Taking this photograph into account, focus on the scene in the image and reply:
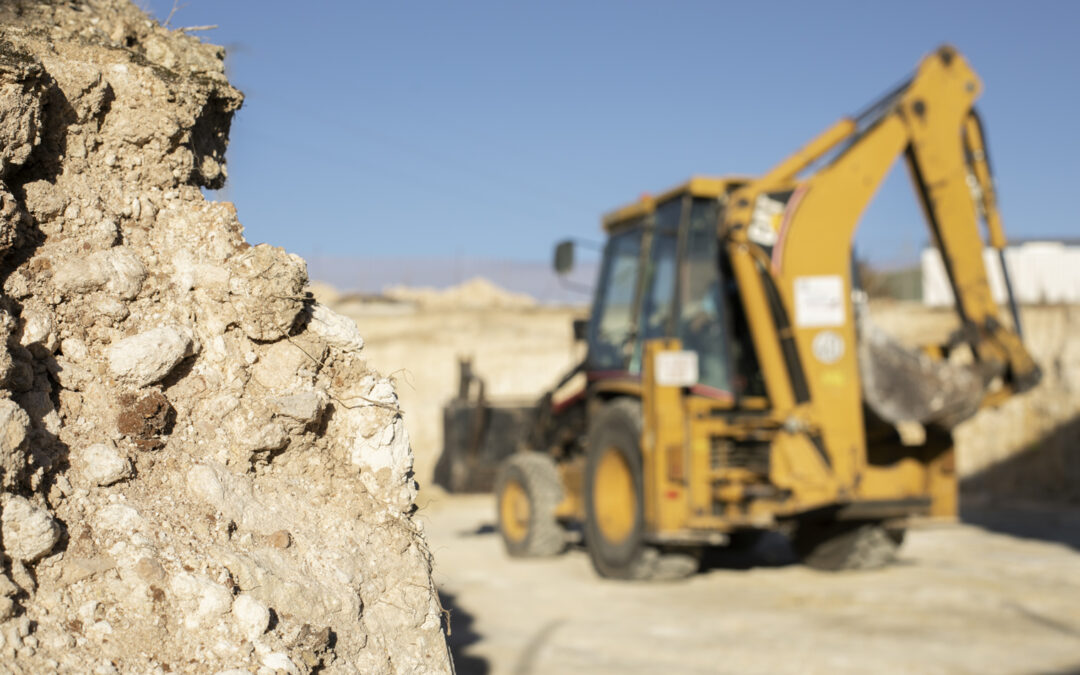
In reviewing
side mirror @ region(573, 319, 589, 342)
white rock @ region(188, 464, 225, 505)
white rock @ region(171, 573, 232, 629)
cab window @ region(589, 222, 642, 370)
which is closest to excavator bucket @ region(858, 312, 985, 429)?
cab window @ region(589, 222, 642, 370)

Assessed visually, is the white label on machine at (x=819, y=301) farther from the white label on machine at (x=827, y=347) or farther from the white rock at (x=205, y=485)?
the white rock at (x=205, y=485)

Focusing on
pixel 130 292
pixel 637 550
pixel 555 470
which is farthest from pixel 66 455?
pixel 555 470

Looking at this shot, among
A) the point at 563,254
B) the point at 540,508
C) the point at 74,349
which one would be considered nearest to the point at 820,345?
the point at 563,254

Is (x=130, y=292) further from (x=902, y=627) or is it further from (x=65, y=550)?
(x=902, y=627)

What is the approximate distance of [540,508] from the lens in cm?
927

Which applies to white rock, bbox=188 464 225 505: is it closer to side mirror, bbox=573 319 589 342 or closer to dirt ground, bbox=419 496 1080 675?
dirt ground, bbox=419 496 1080 675

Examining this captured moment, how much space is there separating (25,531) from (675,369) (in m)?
5.67

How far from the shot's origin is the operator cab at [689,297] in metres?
7.86

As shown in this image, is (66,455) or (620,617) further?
(620,617)

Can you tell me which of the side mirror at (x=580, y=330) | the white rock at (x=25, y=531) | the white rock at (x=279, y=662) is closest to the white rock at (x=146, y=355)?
the white rock at (x=25, y=531)

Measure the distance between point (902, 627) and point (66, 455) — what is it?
17.5ft

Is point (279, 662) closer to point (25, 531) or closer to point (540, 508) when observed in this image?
point (25, 531)

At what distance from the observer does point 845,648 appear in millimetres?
5770

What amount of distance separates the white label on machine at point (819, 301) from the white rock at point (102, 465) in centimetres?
564
